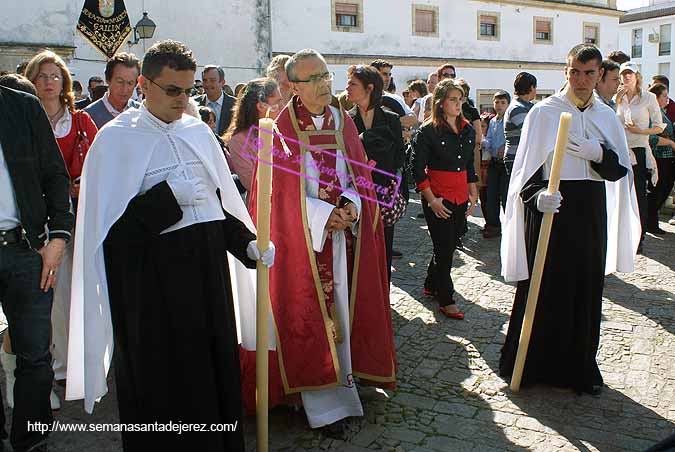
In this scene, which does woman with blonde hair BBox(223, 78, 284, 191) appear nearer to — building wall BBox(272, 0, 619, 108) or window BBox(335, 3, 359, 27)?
building wall BBox(272, 0, 619, 108)

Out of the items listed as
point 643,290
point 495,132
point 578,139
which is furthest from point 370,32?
point 578,139

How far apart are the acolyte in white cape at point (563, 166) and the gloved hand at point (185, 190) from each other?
6.84ft

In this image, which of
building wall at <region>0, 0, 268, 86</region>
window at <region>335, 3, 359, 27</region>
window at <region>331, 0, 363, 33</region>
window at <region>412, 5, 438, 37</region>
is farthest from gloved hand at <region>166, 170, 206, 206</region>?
window at <region>412, 5, 438, 37</region>

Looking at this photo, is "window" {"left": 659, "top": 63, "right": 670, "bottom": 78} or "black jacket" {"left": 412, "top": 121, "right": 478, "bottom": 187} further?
"window" {"left": 659, "top": 63, "right": 670, "bottom": 78}

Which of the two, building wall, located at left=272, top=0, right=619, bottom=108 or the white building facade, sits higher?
the white building facade

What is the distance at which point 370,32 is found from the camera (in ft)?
83.9

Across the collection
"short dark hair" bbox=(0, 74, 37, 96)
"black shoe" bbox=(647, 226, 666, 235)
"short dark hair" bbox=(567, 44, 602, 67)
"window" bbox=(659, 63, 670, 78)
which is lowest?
"black shoe" bbox=(647, 226, 666, 235)

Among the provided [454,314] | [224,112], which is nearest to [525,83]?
[454,314]

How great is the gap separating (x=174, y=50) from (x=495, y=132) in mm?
6176

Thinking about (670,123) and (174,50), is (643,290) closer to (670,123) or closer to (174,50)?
(670,123)

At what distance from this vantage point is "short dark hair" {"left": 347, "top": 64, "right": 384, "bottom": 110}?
490 cm

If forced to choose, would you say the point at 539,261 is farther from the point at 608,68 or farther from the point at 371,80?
the point at 608,68

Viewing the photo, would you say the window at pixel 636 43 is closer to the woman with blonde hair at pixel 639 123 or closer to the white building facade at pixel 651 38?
the white building facade at pixel 651 38

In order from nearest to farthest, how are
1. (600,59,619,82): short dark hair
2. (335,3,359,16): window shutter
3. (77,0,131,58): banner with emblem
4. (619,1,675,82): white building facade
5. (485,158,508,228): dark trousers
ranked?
(600,59,619,82): short dark hair < (485,158,508,228): dark trousers < (77,0,131,58): banner with emblem < (335,3,359,16): window shutter < (619,1,675,82): white building facade
